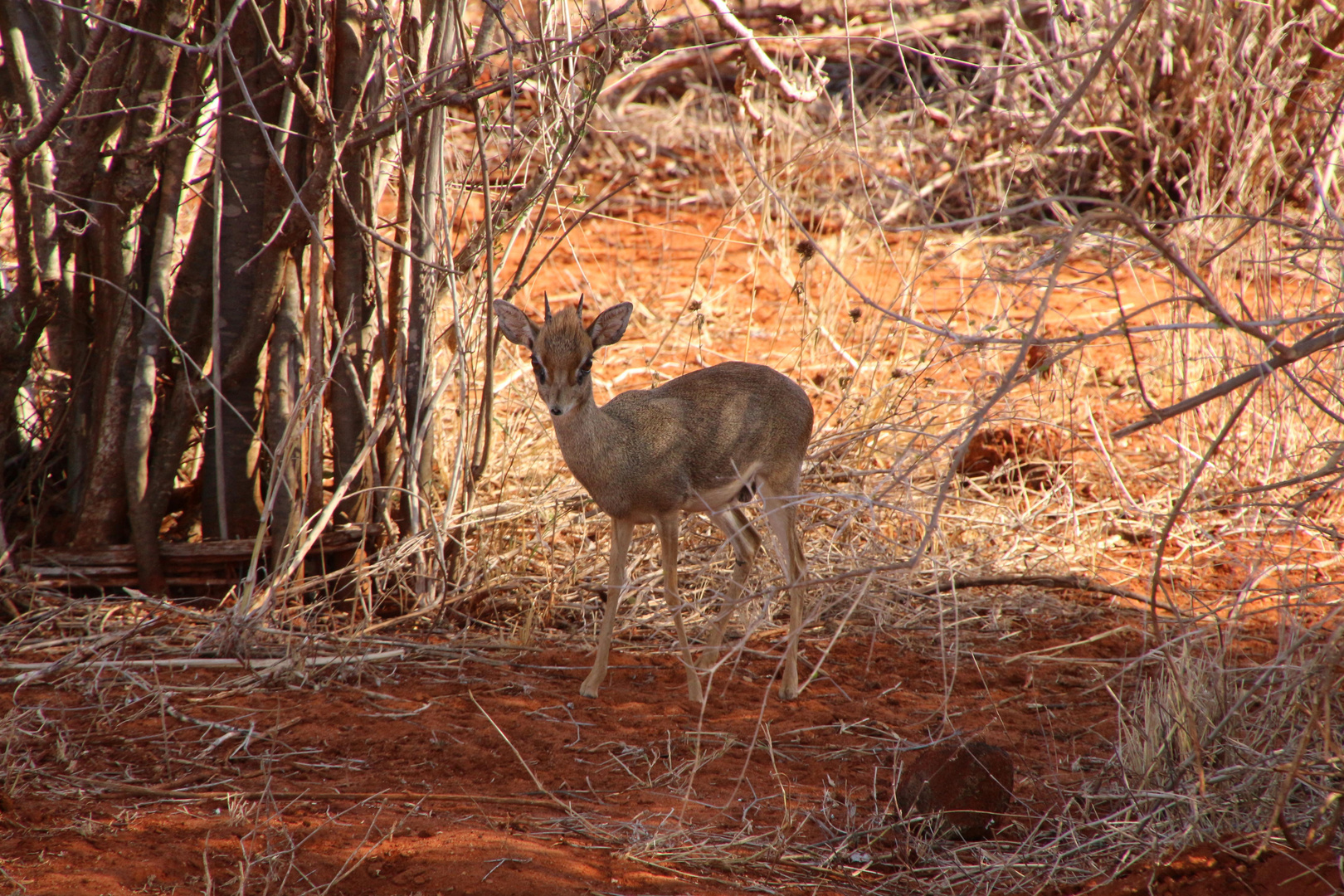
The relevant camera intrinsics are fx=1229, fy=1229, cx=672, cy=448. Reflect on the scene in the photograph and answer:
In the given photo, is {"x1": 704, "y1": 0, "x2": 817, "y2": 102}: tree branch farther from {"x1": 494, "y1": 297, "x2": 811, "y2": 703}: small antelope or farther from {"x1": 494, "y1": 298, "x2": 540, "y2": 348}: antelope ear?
{"x1": 494, "y1": 298, "x2": 540, "y2": 348}: antelope ear

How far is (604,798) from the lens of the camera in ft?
12.7

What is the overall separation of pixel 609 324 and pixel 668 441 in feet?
1.71

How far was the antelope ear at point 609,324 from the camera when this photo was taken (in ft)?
15.5

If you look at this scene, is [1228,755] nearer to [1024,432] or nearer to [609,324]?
[609,324]

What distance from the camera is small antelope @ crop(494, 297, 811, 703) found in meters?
4.61

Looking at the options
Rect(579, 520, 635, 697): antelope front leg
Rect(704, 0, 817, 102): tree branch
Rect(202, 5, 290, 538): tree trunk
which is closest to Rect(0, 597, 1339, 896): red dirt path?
Rect(579, 520, 635, 697): antelope front leg

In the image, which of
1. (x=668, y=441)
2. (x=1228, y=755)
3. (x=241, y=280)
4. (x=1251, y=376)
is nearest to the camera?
(x=1251, y=376)

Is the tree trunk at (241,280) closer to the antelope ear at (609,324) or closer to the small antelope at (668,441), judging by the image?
the small antelope at (668,441)

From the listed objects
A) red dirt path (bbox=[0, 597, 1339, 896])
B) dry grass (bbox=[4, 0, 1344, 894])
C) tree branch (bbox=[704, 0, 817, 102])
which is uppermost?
tree branch (bbox=[704, 0, 817, 102])

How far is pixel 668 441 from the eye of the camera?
4891 mm

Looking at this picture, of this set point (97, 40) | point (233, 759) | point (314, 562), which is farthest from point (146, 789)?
point (97, 40)

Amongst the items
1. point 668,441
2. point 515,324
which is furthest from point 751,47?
point 668,441

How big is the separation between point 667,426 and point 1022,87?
22.4 feet

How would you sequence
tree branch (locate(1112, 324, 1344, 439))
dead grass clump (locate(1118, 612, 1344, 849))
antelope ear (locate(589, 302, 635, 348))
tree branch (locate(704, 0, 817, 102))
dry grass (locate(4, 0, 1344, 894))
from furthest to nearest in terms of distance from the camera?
tree branch (locate(704, 0, 817, 102))
antelope ear (locate(589, 302, 635, 348))
dry grass (locate(4, 0, 1344, 894))
dead grass clump (locate(1118, 612, 1344, 849))
tree branch (locate(1112, 324, 1344, 439))
